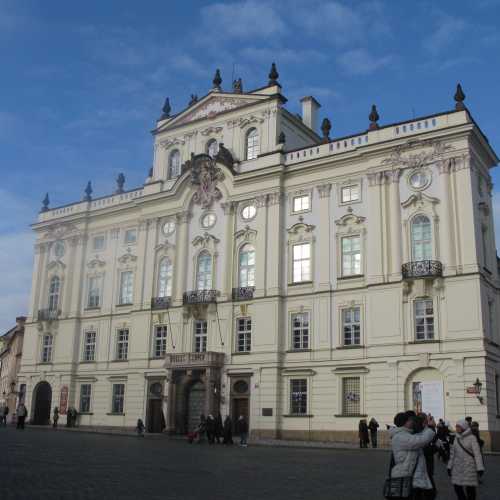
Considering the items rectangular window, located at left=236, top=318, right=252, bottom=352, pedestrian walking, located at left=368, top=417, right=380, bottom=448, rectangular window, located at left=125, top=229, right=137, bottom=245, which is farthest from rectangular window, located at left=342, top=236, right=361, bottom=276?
rectangular window, located at left=125, top=229, right=137, bottom=245

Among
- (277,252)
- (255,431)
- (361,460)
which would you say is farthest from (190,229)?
(361,460)

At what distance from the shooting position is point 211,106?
51.2m

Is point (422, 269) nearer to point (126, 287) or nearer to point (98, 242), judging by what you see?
point (126, 287)

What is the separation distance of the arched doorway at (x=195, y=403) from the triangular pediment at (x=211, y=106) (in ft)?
65.7

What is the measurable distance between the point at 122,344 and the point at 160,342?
4.42 m

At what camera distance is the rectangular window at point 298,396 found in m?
41.3

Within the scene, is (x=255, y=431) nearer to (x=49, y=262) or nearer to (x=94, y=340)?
(x=94, y=340)

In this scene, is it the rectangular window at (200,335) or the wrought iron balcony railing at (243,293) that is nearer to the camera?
the wrought iron balcony railing at (243,293)

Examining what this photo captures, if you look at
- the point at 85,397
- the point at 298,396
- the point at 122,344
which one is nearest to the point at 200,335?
the point at 122,344

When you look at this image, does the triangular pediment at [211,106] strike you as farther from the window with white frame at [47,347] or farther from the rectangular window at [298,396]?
the rectangular window at [298,396]

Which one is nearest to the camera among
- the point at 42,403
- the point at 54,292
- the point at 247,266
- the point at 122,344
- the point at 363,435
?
the point at 363,435

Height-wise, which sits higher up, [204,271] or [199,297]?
[204,271]

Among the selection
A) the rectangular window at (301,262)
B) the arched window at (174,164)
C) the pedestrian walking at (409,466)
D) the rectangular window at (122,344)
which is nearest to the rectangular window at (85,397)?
the rectangular window at (122,344)

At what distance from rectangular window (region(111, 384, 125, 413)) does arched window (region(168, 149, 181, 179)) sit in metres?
16.6
